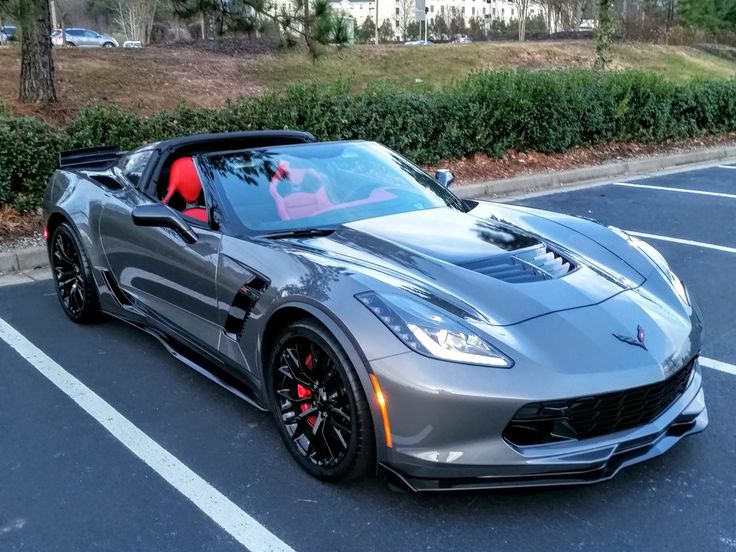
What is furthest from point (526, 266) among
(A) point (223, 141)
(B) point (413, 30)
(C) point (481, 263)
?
(B) point (413, 30)

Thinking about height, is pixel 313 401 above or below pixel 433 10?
below

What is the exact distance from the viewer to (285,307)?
316 cm

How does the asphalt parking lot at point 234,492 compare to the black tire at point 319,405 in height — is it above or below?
below

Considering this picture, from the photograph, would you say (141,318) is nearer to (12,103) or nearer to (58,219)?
(58,219)

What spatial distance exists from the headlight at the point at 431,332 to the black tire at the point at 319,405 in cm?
22

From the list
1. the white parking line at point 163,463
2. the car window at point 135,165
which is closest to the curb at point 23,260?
the white parking line at point 163,463

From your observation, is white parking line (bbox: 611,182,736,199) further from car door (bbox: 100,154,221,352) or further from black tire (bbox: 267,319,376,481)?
black tire (bbox: 267,319,376,481)

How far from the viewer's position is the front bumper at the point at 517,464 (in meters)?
2.68

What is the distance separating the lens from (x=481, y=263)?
335 cm

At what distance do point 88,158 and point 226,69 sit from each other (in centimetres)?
1161

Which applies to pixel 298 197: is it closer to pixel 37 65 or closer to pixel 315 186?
pixel 315 186

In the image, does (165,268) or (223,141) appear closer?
(165,268)

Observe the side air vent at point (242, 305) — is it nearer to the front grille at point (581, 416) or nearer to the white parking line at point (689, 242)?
the front grille at point (581, 416)

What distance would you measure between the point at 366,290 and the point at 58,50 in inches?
586
